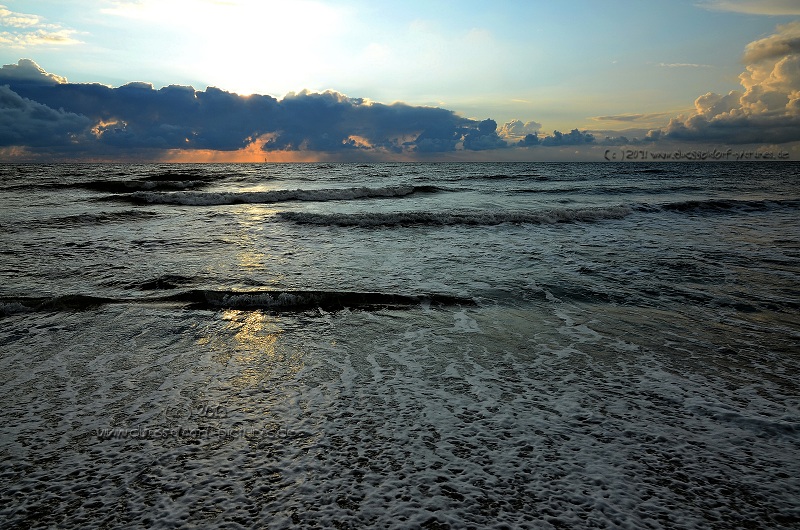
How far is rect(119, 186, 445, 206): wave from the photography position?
89.0 ft

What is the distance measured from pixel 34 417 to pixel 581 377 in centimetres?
524

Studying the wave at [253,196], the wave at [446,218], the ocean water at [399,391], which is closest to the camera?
the ocean water at [399,391]

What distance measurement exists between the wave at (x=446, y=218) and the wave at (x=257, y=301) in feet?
34.2

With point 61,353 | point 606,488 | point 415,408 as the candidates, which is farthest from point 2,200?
point 606,488

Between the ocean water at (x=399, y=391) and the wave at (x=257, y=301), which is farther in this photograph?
the wave at (x=257, y=301)

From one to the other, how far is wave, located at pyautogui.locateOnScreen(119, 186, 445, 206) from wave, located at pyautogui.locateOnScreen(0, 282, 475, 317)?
20.1m

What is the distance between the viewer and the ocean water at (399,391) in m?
3.04

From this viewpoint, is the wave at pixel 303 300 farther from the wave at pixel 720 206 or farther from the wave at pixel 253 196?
the wave at pixel 253 196

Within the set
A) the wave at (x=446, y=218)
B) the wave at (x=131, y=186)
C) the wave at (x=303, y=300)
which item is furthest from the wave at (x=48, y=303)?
the wave at (x=131, y=186)

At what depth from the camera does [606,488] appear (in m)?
3.15

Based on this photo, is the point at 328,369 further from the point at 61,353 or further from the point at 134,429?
the point at 61,353

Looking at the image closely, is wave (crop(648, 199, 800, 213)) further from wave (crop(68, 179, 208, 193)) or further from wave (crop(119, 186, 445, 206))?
wave (crop(68, 179, 208, 193))

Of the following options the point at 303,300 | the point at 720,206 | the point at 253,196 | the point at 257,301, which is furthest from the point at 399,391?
the point at 253,196

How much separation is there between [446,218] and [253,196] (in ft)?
48.4
